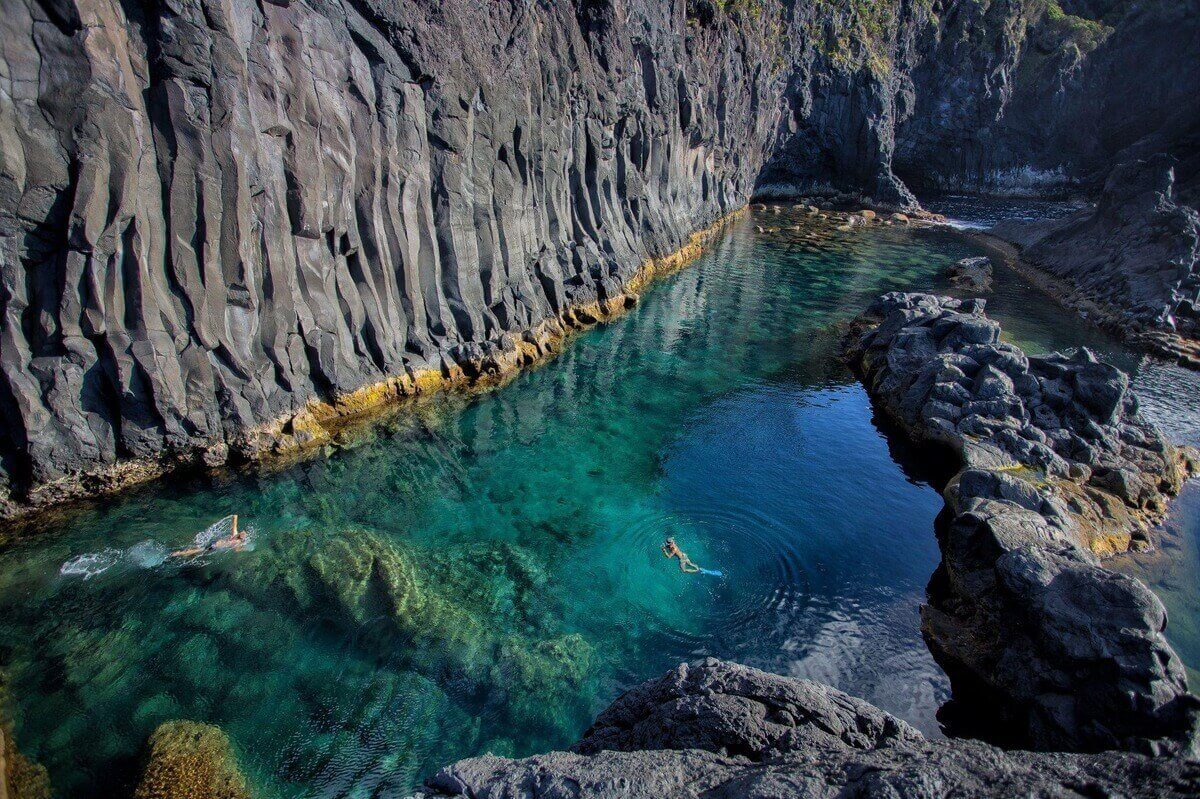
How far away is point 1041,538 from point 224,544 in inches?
758

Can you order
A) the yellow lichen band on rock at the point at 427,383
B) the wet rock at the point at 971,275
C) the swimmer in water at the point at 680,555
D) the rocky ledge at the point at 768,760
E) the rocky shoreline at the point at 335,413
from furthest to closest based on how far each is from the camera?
the wet rock at the point at 971,275
the yellow lichen band on rock at the point at 427,383
the rocky shoreline at the point at 335,413
the swimmer in water at the point at 680,555
the rocky ledge at the point at 768,760

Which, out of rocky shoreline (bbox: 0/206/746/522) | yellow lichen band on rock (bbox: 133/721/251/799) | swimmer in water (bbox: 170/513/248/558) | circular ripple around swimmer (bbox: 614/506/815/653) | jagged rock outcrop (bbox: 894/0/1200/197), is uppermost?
jagged rock outcrop (bbox: 894/0/1200/197)

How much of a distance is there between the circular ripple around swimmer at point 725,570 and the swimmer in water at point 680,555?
172 millimetres

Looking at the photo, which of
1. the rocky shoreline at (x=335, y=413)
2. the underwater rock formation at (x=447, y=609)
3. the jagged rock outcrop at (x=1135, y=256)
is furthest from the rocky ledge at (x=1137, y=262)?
the underwater rock formation at (x=447, y=609)

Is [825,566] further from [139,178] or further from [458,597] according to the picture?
[139,178]

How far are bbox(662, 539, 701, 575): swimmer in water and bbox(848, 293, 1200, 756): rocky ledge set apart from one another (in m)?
5.47

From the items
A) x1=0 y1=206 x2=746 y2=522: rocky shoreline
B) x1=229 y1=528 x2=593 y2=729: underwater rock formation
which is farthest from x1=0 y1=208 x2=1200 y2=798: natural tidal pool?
x1=0 y1=206 x2=746 y2=522: rocky shoreline

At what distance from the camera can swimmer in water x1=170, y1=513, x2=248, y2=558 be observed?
15562 millimetres

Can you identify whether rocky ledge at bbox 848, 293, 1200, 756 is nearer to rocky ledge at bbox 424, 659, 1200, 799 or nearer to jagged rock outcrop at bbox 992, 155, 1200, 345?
rocky ledge at bbox 424, 659, 1200, 799

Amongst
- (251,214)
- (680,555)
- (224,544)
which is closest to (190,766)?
(224,544)

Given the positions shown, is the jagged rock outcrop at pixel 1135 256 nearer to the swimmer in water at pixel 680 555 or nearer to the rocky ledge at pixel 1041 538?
the rocky ledge at pixel 1041 538

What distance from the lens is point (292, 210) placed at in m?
20.6

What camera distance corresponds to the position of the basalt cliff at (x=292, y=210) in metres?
15.9

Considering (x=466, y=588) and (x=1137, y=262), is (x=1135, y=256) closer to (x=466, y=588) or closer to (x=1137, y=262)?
(x=1137, y=262)
